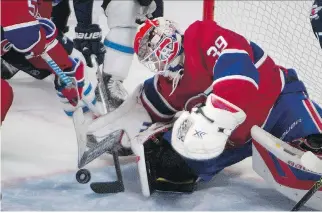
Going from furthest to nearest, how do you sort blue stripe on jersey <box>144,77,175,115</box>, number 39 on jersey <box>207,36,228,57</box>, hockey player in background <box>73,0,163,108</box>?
hockey player in background <box>73,0,163,108</box>
blue stripe on jersey <box>144,77,175,115</box>
number 39 on jersey <box>207,36,228,57</box>

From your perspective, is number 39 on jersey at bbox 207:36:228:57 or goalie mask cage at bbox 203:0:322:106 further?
goalie mask cage at bbox 203:0:322:106

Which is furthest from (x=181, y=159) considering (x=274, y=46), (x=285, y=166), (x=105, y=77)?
(x=274, y=46)

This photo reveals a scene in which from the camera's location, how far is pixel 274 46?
2.12 metres

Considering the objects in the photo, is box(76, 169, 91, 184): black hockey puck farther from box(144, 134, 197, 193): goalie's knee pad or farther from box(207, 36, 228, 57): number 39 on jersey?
box(207, 36, 228, 57): number 39 on jersey

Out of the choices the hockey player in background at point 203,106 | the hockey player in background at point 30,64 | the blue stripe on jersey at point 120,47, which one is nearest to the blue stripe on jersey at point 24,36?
the hockey player in background at point 203,106

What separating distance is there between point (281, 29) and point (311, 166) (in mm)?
1054

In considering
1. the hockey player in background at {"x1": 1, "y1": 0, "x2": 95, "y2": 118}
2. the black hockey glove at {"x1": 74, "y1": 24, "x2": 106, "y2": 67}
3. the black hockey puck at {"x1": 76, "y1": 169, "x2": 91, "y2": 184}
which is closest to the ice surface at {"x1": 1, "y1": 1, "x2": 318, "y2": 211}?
the black hockey puck at {"x1": 76, "y1": 169, "x2": 91, "y2": 184}

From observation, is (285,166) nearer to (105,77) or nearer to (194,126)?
(194,126)

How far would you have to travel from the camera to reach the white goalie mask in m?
1.28

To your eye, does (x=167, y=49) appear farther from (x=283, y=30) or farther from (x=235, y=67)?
(x=283, y=30)

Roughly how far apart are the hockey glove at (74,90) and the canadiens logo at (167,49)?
487mm

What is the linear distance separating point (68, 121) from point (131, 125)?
505mm

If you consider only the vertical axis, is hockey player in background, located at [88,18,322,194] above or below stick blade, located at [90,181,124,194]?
above

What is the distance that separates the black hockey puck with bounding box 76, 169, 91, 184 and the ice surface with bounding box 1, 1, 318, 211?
1cm
